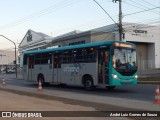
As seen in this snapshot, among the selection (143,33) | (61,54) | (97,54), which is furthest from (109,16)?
(143,33)

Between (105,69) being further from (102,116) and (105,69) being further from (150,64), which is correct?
(150,64)

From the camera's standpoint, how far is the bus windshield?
1984 cm

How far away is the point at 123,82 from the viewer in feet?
65.7

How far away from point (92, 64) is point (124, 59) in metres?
2.21

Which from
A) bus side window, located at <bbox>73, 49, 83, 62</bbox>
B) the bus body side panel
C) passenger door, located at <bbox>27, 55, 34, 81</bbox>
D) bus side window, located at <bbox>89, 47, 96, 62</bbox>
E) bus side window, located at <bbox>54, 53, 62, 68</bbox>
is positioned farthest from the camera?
passenger door, located at <bbox>27, 55, 34, 81</bbox>

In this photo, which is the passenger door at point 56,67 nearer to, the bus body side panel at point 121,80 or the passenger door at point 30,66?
the passenger door at point 30,66

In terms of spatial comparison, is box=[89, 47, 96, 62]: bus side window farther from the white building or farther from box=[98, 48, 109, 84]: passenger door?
the white building

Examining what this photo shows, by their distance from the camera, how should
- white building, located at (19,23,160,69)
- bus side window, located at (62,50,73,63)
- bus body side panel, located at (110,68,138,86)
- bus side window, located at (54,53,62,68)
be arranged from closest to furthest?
bus body side panel, located at (110,68,138,86) → bus side window, located at (62,50,73,63) → bus side window, located at (54,53,62,68) → white building, located at (19,23,160,69)

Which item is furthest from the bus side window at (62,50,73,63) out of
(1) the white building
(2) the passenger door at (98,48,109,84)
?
(1) the white building

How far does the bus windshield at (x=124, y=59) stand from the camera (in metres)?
19.8

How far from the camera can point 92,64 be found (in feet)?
69.2

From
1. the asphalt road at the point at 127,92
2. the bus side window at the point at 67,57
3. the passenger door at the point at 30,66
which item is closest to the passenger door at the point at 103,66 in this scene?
the asphalt road at the point at 127,92

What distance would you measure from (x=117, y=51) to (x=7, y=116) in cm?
1066

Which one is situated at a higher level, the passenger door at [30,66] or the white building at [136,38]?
the white building at [136,38]
